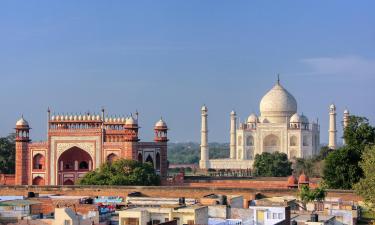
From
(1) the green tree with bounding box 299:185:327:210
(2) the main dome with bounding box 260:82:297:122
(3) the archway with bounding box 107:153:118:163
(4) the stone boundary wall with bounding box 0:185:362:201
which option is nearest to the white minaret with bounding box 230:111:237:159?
(2) the main dome with bounding box 260:82:297:122

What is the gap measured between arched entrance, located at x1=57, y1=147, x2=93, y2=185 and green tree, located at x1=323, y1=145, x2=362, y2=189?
11.9 meters

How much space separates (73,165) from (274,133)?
25.5 meters

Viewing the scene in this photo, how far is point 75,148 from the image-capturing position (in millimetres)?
42000

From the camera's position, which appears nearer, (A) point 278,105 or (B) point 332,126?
(A) point 278,105

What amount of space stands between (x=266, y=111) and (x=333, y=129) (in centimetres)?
578

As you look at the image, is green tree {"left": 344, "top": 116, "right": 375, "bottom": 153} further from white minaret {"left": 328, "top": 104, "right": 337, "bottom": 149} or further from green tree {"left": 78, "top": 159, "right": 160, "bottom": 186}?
white minaret {"left": 328, "top": 104, "right": 337, "bottom": 149}

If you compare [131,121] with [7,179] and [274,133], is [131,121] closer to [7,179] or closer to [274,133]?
[7,179]

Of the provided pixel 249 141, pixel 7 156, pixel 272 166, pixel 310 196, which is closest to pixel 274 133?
pixel 249 141

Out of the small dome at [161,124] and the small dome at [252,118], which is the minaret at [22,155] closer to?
the small dome at [161,124]

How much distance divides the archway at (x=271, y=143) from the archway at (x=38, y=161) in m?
26.8

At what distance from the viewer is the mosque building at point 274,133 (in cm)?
6488

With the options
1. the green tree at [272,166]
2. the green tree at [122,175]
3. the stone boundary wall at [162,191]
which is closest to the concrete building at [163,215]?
the stone boundary wall at [162,191]

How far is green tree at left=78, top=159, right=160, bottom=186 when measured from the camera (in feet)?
118

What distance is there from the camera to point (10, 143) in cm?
4916
